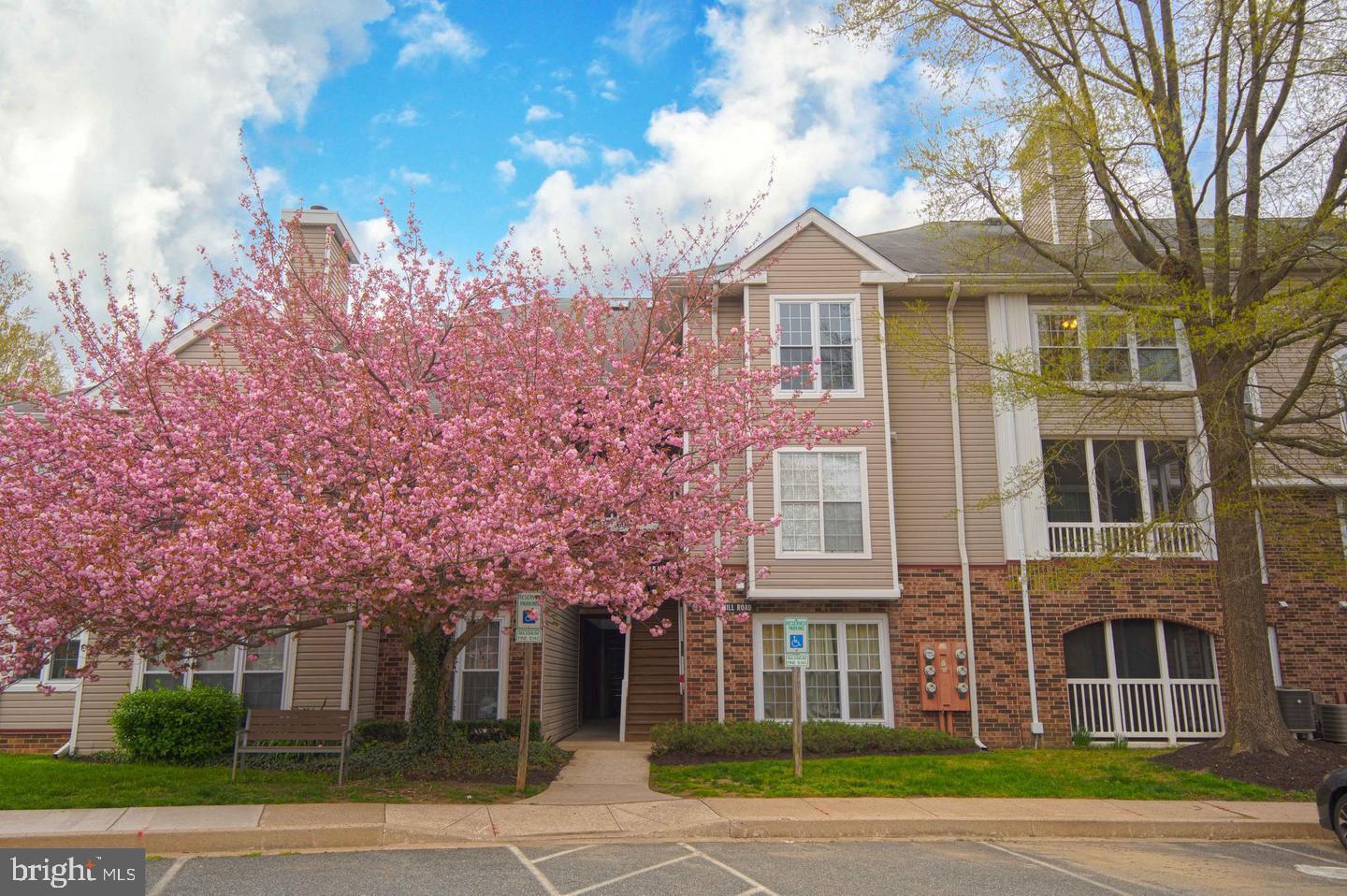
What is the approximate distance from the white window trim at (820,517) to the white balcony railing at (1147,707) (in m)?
4.22

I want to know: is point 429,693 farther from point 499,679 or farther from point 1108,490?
point 1108,490

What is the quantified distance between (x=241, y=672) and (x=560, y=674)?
17.6 feet

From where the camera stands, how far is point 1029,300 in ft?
56.6

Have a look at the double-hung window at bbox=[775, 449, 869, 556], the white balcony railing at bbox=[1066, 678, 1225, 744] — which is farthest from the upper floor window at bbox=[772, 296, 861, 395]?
the white balcony railing at bbox=[1066, 678, 1225, 744]

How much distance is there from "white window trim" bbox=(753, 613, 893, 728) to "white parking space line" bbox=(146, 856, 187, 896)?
9.40 meters

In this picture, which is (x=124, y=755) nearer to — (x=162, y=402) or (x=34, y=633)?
(x=34, y=633)

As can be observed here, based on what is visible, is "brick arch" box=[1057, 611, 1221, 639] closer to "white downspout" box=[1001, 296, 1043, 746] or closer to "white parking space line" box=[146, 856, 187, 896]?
"white downspout" box=[1001, 296, 1043, 746]

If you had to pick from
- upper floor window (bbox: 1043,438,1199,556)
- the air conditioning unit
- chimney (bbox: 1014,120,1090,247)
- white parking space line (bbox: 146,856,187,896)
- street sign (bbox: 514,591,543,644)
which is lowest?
white parking space line (bbox: 146,856,187,896)

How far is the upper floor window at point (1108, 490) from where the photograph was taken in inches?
637

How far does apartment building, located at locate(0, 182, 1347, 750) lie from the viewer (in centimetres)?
1549

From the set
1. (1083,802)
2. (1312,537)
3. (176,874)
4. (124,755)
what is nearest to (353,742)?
(124,755)

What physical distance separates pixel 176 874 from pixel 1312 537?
1669cm

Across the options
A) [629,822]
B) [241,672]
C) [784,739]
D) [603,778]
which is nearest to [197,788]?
[603,778]

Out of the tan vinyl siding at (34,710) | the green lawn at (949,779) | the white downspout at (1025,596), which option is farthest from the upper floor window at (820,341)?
the tan vinyl siding at (34,710)
